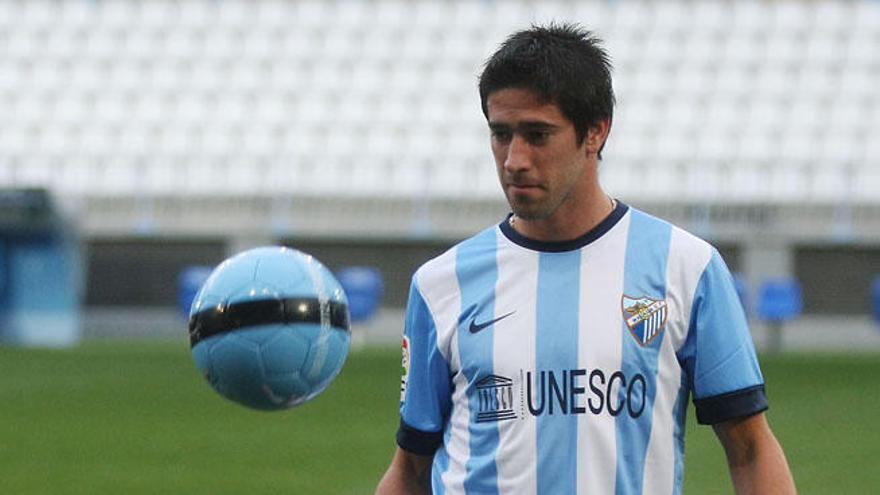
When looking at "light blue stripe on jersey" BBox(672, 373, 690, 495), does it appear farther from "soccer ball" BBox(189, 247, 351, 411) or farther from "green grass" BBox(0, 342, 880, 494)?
"green grass" BBox(0, 342, 880, 494)

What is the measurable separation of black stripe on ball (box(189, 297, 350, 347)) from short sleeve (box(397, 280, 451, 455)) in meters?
0.30

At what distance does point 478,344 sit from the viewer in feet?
9.61

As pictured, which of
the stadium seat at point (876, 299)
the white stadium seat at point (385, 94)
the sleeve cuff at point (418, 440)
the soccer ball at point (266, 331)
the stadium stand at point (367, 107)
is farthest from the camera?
the white stadium seat at point (385, 94)

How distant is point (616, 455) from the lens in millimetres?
2799

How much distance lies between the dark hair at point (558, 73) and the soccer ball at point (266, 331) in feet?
2.33

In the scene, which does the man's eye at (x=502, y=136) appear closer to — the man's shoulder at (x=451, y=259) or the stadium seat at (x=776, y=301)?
the man's shoulder at (x=451, y=259)

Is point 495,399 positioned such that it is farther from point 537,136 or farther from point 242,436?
point 242,436

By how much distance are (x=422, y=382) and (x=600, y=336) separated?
42cm

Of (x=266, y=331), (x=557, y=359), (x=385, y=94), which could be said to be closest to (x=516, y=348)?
(x=557, y=359)

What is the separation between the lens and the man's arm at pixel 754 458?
279 centimetres

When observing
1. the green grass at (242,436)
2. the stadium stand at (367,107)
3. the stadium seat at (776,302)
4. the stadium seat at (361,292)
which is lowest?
the stadium seat at (361,292)

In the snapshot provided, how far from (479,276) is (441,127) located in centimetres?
2729

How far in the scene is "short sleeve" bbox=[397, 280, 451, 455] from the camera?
3029 mm

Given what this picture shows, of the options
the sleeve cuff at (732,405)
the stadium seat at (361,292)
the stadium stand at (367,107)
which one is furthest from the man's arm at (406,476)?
the stadium stand at (367,107)
